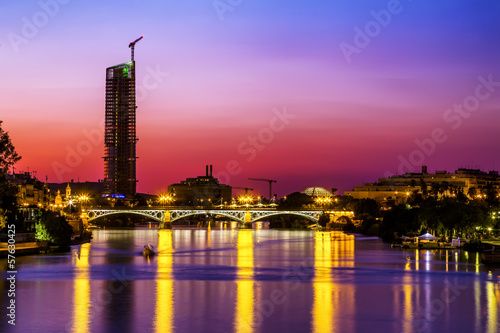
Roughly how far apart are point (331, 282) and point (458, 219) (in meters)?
44.7

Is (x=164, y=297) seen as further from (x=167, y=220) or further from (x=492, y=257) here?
(x=167, y=220)

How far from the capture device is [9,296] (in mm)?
51375

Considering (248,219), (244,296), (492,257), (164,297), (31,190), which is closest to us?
(164,297)

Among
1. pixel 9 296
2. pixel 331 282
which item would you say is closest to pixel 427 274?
pixel 331 282

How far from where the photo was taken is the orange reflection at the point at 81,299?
42500mm

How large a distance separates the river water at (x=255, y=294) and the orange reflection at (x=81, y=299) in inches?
2.6

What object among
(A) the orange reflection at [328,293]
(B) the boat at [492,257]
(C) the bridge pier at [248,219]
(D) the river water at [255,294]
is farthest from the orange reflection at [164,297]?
(C) the bridge pier at [248,219]

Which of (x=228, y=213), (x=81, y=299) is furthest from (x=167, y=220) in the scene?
(x=81, y=299)

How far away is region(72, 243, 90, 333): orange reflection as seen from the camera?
139 ft

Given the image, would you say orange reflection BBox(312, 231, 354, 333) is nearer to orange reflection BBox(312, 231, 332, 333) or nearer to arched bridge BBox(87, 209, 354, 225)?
orange reflection BBox(312, 231, 332, 333)

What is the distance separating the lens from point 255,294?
178 ft

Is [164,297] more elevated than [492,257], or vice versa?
[492,257]

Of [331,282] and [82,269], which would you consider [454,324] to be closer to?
[331,282]

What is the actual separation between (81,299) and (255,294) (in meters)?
11.3
